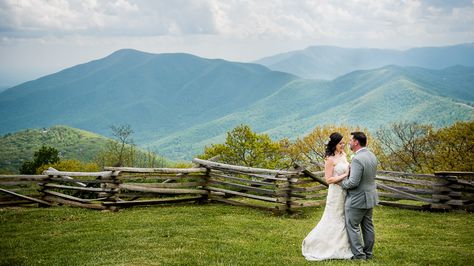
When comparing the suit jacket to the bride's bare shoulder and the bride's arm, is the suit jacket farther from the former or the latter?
the bride's bare shoulder

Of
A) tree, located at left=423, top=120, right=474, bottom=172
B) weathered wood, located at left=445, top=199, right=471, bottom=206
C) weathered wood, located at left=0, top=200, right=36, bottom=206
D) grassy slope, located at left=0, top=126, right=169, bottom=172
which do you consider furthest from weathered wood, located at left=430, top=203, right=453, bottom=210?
grassy slope, located at left=0, top=126, right=169, bottom=172

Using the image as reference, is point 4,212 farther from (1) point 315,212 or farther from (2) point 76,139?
(2) point 76,139

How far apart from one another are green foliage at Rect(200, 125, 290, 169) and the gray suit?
38.4 m

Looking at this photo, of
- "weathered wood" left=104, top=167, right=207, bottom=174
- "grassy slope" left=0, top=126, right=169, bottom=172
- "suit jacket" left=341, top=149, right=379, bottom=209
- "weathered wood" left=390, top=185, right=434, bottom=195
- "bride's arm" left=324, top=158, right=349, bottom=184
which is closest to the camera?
"suit jacket" left=341, top=149, right=379, bottom=209

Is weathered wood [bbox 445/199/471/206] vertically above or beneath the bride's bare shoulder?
beneath

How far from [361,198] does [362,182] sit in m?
0.27

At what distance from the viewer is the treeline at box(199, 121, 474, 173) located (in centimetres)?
3703

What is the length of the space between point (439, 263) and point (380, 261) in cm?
107

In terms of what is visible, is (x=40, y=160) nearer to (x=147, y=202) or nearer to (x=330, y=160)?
(x=147, y=202)

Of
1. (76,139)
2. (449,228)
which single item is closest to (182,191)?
(449,228)

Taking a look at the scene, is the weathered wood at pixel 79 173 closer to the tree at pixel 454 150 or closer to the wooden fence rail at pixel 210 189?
the wooden fence rail at pixel 210 189

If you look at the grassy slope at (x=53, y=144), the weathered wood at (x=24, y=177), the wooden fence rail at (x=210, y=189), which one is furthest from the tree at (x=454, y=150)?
the grassy slope at (x=53, y=144)

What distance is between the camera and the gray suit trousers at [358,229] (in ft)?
26.3

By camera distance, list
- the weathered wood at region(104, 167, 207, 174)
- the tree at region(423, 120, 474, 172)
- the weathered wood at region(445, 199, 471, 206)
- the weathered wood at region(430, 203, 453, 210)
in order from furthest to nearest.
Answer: the tree at region(423, 120, 474, 172)
the weathered wood at region(430, 203, 453, 210)
the weathered wood at region(445, 199, 471, 206)
the weathered wood at region(104, 167, 207, 174)
